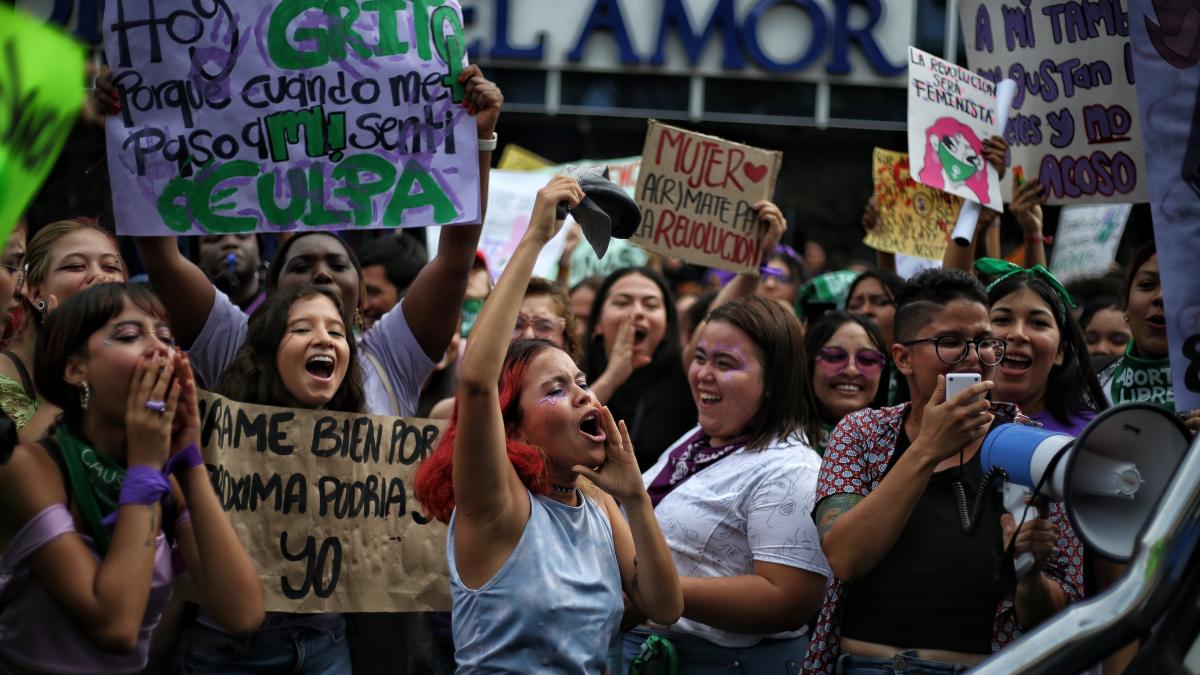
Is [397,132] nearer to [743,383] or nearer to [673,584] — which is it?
[743,383]

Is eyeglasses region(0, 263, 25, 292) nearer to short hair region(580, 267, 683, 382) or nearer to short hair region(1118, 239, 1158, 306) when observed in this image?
short hair region(580, 267, 683, 382)

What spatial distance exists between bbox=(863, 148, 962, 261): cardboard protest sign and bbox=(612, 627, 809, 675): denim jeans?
2.55 m

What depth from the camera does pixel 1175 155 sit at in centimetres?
296

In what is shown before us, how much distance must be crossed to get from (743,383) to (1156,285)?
4.86ft

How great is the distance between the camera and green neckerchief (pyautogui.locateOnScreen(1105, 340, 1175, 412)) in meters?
4.43

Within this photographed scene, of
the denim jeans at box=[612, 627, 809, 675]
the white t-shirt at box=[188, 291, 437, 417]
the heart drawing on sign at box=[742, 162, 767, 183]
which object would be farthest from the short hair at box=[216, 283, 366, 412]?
the heart drawing on sign at box=[742, 162, 767, 183]

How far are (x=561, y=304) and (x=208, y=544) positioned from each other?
2.44 metres

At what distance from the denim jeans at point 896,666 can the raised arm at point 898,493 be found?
0.21 metres

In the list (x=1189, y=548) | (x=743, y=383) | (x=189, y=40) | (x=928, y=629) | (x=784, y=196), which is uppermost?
(x=189, y=40)

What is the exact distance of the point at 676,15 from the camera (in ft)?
52.1

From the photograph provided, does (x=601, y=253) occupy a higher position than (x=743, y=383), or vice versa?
(x=601, y=253)

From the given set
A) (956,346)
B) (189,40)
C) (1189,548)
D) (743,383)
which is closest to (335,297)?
(189,40)

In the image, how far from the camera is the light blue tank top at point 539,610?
288cm

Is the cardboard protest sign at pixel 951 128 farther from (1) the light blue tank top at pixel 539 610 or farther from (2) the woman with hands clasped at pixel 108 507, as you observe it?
(2) the woman with hands clasped at pixel 108 507
